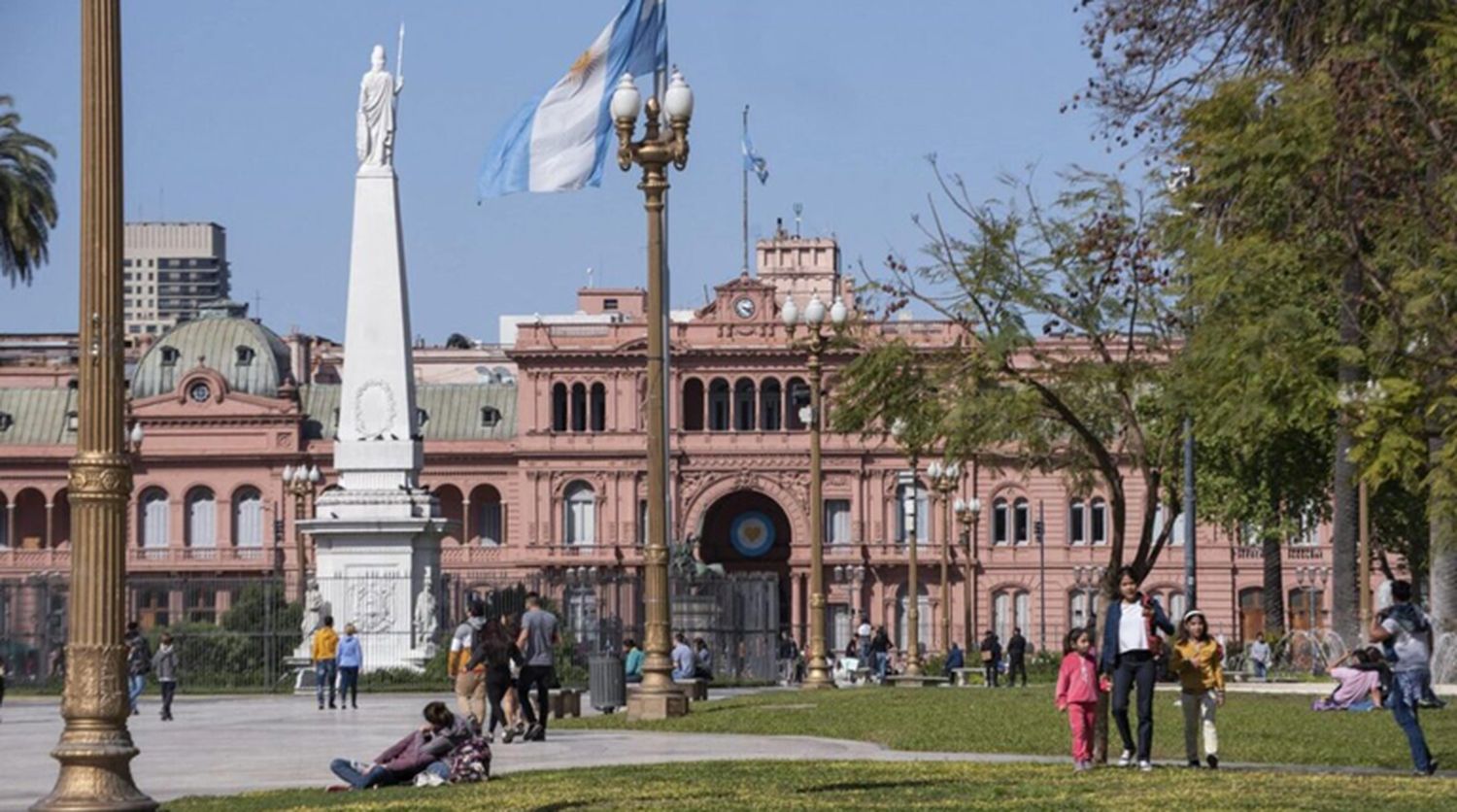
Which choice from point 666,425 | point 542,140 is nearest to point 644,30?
point 542,140

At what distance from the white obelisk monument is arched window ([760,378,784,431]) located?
57805 mm

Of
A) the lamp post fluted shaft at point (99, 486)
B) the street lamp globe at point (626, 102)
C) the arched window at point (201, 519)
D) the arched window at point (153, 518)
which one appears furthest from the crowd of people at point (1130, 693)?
the arched window at point (153, 518)

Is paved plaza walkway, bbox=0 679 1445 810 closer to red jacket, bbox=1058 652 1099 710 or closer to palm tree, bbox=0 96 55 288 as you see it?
red jacket, bbox=1058 652 1099 710

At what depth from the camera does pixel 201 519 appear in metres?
110

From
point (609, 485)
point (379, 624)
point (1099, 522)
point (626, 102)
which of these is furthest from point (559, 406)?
point (626, 102)

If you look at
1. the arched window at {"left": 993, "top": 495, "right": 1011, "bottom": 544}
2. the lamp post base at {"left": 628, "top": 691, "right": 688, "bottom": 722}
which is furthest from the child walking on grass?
the arched window at {"left": 993, "top": 495, "right": 1011, "bottom": 544}

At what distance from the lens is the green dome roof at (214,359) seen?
10938 cm

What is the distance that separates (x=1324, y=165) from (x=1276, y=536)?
141ft

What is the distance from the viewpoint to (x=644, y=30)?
121 ft

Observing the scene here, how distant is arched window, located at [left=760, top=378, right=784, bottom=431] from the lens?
108 metres

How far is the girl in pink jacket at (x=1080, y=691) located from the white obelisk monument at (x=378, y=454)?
28.7 meters

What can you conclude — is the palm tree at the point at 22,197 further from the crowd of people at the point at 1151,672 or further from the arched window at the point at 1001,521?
the arched window at the point at 1001,521

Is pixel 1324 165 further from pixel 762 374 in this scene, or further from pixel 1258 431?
pixel 762 374

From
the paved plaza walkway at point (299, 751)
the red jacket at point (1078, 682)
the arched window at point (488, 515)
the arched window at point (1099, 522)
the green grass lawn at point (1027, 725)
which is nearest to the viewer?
the red jacket at point (1078, 682)
